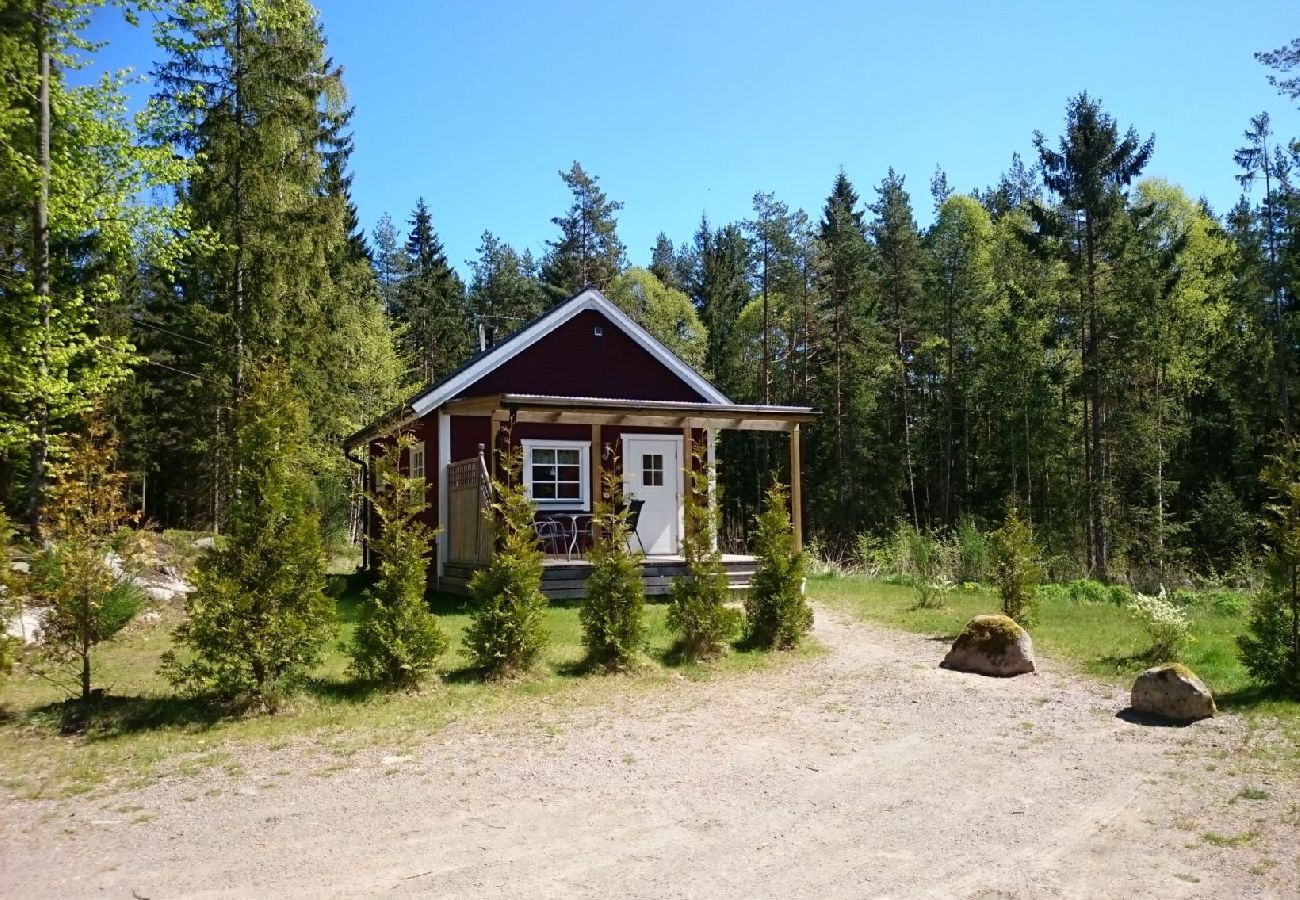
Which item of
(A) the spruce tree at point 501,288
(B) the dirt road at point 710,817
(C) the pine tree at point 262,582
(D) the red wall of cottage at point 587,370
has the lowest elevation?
(B) the dirt road at point 710,817

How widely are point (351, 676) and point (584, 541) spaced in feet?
24.2

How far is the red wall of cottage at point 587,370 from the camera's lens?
15.3 metres

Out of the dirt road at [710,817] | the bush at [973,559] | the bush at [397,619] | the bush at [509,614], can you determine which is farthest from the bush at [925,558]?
the bush at [397,619]

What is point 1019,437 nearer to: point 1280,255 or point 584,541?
point 1280,255

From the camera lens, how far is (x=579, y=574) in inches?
502

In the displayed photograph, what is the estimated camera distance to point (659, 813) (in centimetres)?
495

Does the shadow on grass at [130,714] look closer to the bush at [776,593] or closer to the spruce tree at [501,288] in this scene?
the bush at [776,593]

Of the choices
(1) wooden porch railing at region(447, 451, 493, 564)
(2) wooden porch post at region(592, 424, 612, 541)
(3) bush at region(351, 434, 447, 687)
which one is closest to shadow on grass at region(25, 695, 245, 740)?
(3) bush at region(351, 434, 447, 687)

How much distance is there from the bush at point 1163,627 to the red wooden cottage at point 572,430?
16.1 ft

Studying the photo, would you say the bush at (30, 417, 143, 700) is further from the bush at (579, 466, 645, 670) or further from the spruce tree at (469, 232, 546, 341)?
the spruce tree at (469, 232, 546, 341)

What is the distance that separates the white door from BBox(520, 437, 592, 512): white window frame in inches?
27.5

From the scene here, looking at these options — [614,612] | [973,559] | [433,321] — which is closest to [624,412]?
[614,612]

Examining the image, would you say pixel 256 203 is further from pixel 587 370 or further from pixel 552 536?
pixel 552 536

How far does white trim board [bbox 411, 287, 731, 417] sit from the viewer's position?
1429 cm
